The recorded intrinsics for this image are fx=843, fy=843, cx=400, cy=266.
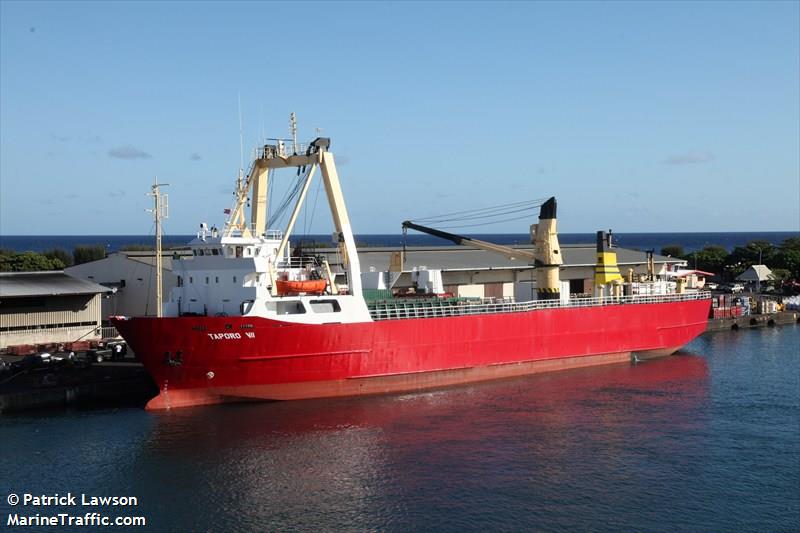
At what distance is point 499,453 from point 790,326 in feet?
115

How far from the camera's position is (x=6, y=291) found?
3044cm

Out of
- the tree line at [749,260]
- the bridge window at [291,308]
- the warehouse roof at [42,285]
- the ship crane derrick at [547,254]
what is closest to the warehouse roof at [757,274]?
the tree line at [749,260]

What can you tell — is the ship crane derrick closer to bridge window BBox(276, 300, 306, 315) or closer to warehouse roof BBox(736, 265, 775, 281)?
bridge window BBox(276, 300, 306, 315)

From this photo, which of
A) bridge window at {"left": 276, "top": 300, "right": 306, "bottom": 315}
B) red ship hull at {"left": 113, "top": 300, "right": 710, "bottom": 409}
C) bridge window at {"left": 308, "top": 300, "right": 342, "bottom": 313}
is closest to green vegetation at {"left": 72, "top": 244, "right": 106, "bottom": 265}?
bridge window at {"left": 276, "top": 300, "right": 306, "bottom": 315}

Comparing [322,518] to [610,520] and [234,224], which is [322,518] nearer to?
[610,520]

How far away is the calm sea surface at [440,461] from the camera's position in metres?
17.9

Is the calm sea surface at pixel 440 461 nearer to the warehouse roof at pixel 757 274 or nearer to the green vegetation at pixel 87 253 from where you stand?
the warehouse roof at pixel 757 274

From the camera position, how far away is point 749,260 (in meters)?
71.5

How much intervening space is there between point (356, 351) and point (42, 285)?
13.1 meters

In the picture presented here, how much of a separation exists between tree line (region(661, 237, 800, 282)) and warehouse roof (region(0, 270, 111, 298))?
5143 centimetres

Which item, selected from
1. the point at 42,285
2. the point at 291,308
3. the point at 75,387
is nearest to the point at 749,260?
the point at 291,308

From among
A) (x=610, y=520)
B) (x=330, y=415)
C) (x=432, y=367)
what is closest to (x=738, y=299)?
(x=432, y=367)

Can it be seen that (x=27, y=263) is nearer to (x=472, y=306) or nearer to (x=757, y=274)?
(x=472, y=306)

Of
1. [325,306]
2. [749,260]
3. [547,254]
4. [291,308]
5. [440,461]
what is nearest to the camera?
[440,461]
